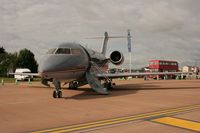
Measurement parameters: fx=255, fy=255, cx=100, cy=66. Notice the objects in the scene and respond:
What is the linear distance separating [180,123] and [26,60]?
86.6 meters

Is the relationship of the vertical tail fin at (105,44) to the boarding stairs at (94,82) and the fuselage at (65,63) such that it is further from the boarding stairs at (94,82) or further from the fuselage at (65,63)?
the fuselage at (65,63)

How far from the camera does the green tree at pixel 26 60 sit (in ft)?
289

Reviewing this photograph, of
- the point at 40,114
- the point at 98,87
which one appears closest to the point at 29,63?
the point at 98,87

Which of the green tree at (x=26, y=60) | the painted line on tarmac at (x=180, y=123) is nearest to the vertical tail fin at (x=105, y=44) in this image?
the painted line on tarmac at (x=180, y=123)

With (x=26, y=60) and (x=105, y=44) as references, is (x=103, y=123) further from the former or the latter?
(x=26, y=60)

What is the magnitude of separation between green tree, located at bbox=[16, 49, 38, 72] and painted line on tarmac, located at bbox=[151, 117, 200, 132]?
83998mm

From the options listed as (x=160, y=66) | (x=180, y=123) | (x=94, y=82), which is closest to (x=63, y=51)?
(x=94, y=82)

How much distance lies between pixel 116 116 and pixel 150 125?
1.93 metres

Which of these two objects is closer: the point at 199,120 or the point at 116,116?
the point at 199,120

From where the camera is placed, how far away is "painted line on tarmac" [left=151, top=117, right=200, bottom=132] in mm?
7641

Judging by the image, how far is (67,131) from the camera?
23.7 feet

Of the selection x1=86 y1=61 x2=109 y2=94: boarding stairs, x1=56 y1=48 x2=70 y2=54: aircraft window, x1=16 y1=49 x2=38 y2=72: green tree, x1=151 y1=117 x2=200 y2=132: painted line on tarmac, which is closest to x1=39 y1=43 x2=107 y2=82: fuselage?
x1=56 y1=48 x2=70 y2=54: aircraft window

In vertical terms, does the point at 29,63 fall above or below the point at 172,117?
above

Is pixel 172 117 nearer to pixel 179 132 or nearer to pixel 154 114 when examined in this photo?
pixel 154 114
